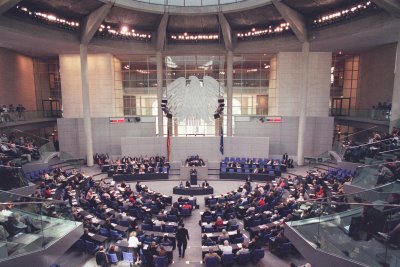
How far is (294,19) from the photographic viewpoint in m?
20.1

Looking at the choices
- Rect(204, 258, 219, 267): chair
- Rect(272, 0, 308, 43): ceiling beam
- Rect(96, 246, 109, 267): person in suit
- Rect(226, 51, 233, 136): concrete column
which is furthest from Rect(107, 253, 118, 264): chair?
Rect(272, 0, 308, 43): ceiling beam

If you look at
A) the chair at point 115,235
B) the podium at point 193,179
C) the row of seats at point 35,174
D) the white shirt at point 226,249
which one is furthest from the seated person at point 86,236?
the podium at point 193,179

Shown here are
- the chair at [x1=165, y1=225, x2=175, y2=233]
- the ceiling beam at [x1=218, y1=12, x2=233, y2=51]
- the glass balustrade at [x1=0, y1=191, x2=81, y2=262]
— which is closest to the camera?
the glass balustrade at [x1=0, y1=191, x2=81, y2=262]

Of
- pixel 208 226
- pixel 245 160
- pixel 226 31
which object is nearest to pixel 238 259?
pixel 208 226

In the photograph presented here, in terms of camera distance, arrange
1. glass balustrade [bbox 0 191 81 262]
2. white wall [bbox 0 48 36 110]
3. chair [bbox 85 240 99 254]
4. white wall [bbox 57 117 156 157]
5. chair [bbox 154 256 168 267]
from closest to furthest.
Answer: glass balustrade [bbox 0 191 81 262]
chair [bbox 154 256 168 267]
chair [bbox 85 240 99 254]
white wall [bbox 0 48 36 110]
white wall [bbox 57 117 156 157]

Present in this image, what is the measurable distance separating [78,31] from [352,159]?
74.3 feet

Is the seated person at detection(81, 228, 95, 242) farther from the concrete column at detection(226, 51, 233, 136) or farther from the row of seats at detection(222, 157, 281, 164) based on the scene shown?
the concrete column at detection(226, 51, 233, 136)

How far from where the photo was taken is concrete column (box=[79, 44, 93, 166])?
865 inches

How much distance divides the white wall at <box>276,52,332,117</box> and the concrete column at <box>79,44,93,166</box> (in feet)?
56.6

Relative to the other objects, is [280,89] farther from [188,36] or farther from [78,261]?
[78,261]

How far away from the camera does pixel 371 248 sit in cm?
562

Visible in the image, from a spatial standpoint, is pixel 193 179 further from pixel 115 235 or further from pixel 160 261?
pixel 160 261

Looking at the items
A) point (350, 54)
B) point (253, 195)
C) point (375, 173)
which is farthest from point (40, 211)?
point (350, 54)

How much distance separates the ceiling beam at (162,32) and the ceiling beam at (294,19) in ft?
28.4
